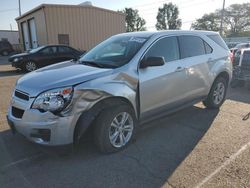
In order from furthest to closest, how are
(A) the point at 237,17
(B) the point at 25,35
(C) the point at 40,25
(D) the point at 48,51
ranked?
1. (A) the point at 237,17
2. (B) the point at 25,35
3. (C) the point at 40,25
4. (D) the point at 48,51

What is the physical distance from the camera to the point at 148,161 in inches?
137

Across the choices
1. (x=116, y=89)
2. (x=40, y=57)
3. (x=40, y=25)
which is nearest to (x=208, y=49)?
(x=116, y=89)

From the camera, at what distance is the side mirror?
12.6ft

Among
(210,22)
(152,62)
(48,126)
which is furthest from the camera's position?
(210,22)

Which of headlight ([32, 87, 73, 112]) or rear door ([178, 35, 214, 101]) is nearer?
headlight ([32, 87, 73, 112])

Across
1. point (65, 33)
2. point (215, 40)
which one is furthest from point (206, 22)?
point (215, 40)

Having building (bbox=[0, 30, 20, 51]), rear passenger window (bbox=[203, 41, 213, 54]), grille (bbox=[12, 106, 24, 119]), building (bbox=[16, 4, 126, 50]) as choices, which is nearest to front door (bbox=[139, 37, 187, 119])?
rear passenger window (bbox=[203, 41, 213, 54])

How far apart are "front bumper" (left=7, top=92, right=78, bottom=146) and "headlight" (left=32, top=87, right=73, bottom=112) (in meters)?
0.07

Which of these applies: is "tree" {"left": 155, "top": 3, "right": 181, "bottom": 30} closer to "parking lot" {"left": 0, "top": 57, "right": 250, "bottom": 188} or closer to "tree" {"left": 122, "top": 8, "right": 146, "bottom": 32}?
"tree" {"left": 122, "top": 8, "right": 146, "bottom": 32}

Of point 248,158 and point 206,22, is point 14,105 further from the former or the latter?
point 206,22

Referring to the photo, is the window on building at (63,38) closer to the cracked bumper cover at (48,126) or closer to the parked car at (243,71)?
the parked car at (243,71)

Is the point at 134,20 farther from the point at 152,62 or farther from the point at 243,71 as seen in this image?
the point at 152,62

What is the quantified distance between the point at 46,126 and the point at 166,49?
8.07 feet

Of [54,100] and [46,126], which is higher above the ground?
[54,100]
